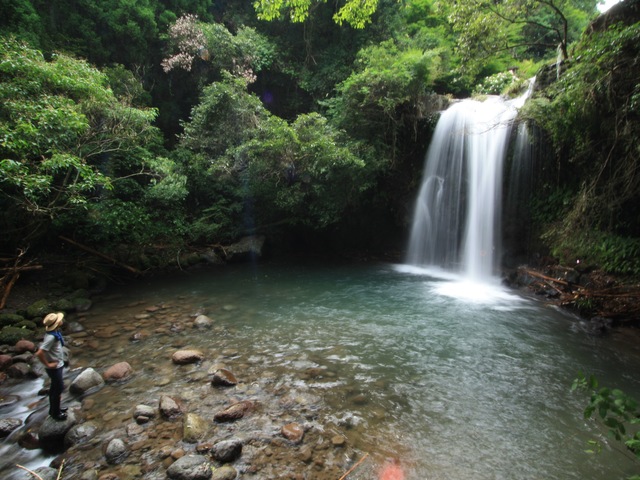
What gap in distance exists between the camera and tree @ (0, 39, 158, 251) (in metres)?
6.80

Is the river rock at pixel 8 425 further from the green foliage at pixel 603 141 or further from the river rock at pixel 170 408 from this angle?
the green foliage at pixel 603 141

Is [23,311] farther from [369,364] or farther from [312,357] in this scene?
[369,364]

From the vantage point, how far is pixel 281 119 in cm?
1280

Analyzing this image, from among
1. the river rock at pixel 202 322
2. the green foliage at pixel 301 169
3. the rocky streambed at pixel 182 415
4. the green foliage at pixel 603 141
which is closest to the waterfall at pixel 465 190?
the green foliage at pixel 603 141

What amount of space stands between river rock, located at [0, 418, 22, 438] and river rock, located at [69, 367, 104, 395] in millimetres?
684

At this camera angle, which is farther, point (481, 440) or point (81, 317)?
point (81, 317)

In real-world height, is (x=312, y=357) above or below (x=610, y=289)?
below

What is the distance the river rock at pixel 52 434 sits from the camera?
3777mm

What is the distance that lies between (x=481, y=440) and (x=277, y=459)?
2.37 m

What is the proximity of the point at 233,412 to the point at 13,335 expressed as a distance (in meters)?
5.24

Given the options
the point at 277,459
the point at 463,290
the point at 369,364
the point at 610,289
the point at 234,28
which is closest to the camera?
the point at 277,459

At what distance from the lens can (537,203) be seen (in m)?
10.4

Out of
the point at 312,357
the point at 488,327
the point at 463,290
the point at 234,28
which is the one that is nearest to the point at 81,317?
the point at 312,357

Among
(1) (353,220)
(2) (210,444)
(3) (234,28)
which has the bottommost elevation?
(2) (210,444)
